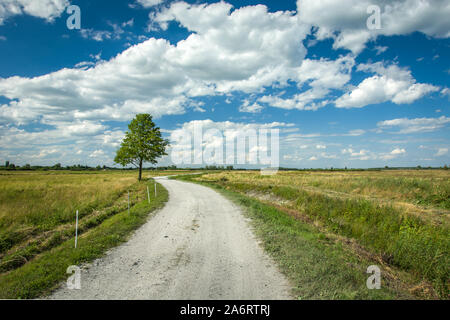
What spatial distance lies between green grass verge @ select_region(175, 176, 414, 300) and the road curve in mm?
369

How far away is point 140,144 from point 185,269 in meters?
35.5

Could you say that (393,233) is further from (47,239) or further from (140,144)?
(140,144)

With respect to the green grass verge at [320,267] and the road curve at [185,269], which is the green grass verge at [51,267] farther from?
the green grass verge at [320,267]

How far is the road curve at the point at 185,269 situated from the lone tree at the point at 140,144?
31093 millimetres

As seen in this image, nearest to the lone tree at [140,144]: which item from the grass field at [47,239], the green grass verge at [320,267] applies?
the grass field at [47,239]

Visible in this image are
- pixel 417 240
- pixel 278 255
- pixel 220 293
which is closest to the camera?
pixel 220 293

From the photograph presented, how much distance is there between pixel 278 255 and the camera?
6465mm

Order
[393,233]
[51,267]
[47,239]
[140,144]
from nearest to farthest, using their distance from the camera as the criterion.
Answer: [51,267], [47,239], [393,233], [140,144]

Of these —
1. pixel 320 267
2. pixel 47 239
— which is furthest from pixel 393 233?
pixel 47 239

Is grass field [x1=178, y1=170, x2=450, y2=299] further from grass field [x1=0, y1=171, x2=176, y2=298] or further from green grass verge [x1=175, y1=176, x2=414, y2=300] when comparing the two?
grass field [x1=0, y1=171, x2=176, y2=298]

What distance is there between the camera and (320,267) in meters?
5.44
